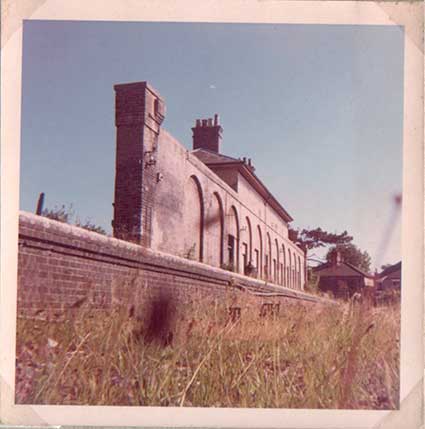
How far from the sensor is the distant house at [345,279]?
18.9 feet

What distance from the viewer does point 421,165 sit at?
18.6 ft

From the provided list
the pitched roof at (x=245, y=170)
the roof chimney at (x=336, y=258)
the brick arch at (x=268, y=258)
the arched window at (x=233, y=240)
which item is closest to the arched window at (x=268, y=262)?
the brick arch at (x=268, y=258)

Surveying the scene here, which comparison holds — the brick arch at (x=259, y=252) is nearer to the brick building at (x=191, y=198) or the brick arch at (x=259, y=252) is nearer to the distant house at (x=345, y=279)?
the brick building at (x=191, y=198)

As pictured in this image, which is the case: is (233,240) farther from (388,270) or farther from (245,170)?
(388,270)

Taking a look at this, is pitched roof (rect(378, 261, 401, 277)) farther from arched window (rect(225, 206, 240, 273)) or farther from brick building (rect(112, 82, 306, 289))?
arched window (rect(225, 206, 240, 273))

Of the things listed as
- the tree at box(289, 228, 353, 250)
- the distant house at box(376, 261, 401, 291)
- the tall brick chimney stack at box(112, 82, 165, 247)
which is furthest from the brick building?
the distant house at box(376, 261, 401, 291)

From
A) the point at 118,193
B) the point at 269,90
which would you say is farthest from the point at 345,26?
the point at 118,193

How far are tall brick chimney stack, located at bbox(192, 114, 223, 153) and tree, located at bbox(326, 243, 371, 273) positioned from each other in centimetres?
152

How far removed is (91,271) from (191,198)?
1.62 meters

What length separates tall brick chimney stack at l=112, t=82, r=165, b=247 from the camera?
5.84m

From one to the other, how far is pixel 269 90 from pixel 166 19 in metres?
1.20

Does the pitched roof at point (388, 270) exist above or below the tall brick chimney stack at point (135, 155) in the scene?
below

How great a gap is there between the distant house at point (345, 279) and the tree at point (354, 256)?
0.11ft

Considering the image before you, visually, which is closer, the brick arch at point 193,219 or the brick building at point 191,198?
the brick building at point 191,198
